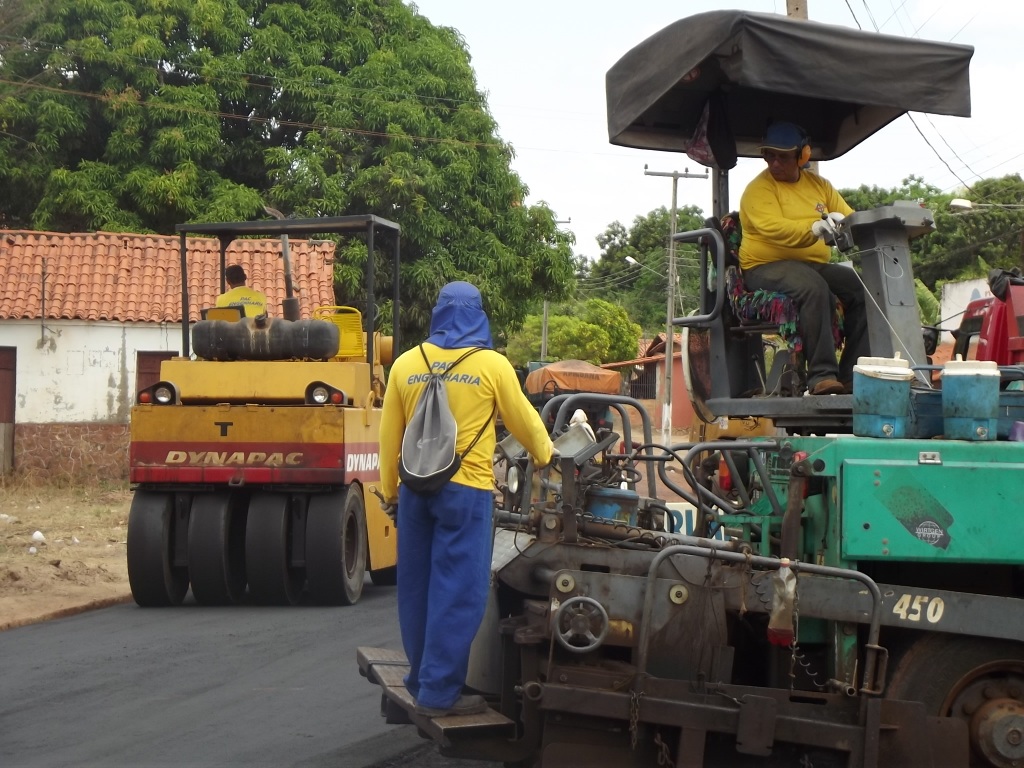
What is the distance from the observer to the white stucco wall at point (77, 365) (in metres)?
21.5

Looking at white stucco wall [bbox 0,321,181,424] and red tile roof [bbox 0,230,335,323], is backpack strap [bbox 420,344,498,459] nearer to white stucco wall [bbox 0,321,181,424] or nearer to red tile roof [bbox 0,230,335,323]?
red tile roof [bbox 0,230,335,323]

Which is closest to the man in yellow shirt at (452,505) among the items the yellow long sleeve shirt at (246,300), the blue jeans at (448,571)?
the blue jeans at (448,571)

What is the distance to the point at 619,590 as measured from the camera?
4645 mm

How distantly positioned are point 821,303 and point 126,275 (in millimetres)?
18230

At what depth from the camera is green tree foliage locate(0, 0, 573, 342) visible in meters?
25.4

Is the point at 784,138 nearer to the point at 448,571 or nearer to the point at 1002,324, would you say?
the point at 1002,324

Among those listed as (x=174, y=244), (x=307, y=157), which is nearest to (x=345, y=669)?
(x=174, y=244)

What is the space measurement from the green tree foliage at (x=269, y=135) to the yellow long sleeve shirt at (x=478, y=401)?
19426mm

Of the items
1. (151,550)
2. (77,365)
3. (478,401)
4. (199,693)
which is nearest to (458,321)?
(478,401)

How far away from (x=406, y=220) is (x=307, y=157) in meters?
2.37

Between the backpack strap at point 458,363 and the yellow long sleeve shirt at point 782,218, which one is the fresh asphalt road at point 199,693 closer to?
the backpack strap at point 458,363

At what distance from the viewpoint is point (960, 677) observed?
4.78 metres

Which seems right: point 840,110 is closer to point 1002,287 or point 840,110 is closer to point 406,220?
point 1002,287

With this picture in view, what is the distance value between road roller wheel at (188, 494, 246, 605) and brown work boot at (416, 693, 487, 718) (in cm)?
542
